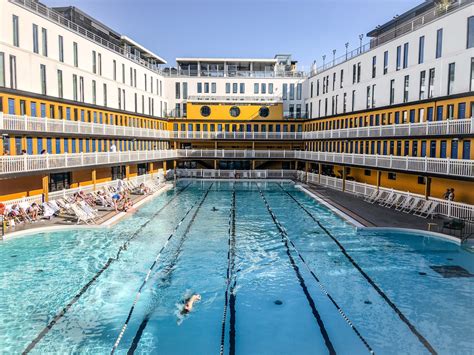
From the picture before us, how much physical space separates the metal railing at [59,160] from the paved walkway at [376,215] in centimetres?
1851

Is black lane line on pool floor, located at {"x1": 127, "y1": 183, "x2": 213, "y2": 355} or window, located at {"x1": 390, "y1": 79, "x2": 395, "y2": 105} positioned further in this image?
window, located at {"x1": 390, "y1": 79, "x2": 395, "y2": 105}

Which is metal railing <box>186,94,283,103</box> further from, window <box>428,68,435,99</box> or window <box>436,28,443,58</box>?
window <box>436,28,443,58</box>

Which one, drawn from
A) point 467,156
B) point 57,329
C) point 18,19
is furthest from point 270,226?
point 18,19

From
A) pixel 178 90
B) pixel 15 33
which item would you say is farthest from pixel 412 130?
pixel 178 90

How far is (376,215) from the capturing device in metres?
24.4

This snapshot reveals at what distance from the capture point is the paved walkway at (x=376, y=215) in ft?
70.4

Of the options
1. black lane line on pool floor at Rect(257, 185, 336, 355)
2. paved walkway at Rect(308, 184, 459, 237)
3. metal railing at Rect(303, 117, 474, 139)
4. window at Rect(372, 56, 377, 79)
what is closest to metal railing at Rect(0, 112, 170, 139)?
black lane line on pool floor at Rect(257, 185, 336, 355)

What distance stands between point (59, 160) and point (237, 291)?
17242mm

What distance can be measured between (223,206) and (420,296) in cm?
1819

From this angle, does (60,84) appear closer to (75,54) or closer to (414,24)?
(75,54)

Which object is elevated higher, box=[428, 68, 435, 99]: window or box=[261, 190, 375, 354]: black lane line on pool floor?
box=[428, 68, 435, 99]: window

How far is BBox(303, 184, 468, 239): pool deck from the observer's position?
2120 cm

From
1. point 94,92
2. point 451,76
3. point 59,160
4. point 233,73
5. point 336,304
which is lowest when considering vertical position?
point 336,304

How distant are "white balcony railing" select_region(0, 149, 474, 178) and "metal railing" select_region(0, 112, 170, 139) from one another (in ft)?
6.39
